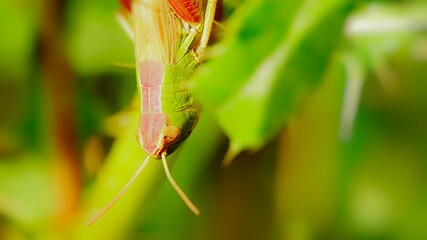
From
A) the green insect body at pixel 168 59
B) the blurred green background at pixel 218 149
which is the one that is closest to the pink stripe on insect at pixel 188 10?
the green insect body at pixel 168 59

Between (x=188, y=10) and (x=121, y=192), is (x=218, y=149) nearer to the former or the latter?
(x=121, y=192)

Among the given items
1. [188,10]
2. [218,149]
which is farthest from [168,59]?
[218,149]

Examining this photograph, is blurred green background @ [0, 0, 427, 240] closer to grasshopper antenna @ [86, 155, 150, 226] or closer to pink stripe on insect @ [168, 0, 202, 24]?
grasshopper antenna @ [86, 155, 150, 226]

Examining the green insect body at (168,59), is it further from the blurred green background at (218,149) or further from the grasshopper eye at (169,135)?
the blurred green background at (218,149)

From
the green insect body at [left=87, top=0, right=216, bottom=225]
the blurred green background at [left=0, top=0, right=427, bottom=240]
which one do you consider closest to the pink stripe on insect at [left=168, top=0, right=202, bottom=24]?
the green insect body at [left=87, top=0, right=216, bottom=225]

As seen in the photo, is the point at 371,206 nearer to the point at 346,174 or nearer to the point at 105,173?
the point at 346,174
